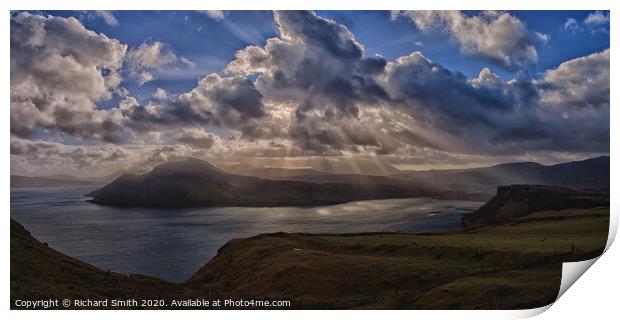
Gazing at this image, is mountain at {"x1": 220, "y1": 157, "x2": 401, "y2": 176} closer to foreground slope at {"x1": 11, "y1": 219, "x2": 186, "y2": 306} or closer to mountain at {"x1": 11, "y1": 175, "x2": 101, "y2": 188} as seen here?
foreground slope at {"x1": 11, "y1": 219, "x2": 186, "y2": 306}

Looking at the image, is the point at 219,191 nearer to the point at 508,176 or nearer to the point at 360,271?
the point at 360,271

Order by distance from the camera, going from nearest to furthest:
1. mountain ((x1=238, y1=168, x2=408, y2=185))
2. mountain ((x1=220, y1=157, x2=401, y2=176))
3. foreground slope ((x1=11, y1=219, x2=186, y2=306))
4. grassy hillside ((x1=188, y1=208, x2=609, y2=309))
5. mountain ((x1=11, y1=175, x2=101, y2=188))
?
grassy hillside ((x1=188, y1=208, x2=609, y2=309))
foreground slope ((x1=11, y1=219, x2=186, y2=306))
mountain ((x1=11, y1=175, x2=101, y2=188))
mountain ((x1=220, y1=157, x2=401, y2=176))
mountain ((x1=238, y1=168, x2=408, y2=185))

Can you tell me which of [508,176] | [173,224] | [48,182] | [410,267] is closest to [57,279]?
[48,182]

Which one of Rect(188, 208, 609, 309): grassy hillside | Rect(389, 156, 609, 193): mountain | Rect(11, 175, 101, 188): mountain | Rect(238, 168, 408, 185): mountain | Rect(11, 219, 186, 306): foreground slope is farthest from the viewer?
Rect(238, 168, 408, 185): mountain

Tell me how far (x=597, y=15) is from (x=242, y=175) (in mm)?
10345

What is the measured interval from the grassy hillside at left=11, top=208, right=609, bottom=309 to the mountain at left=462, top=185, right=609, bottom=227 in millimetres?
403

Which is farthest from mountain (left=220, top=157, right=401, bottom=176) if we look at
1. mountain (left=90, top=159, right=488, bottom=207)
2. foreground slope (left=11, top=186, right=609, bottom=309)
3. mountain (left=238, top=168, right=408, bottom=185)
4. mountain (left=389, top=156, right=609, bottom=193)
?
foreground slope (left=11, top=186, right=609, bottom=309)

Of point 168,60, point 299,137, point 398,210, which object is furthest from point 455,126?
point 168,60

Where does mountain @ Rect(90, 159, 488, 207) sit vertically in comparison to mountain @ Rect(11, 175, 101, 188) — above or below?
below

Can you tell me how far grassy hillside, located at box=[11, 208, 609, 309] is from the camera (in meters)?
Answer: 12.4

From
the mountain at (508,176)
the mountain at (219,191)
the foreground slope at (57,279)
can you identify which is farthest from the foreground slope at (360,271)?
the mountain at (219,191)

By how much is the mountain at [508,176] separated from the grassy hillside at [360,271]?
1126mm

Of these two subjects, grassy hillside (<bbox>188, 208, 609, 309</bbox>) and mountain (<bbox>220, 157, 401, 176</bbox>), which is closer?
grassy hillside (<bbox>188, 208, 609, 309</bbox>)
